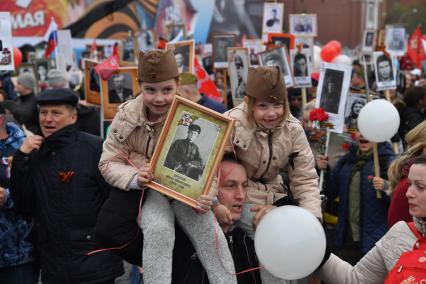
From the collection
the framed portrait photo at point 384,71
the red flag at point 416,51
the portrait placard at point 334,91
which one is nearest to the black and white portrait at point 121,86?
the portrait placard at point 334,91

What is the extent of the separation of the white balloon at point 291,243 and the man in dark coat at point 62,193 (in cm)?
171

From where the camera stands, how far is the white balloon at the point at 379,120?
4680 millimetres

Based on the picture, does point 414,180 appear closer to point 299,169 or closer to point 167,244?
point 299,169

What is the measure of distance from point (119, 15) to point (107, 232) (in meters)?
35.5

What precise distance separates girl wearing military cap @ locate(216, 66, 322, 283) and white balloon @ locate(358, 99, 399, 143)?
69.1 inches

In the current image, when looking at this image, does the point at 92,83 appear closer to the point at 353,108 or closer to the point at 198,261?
the point at 353,108

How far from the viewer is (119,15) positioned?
3728 cm

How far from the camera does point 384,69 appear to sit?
8.03 metres

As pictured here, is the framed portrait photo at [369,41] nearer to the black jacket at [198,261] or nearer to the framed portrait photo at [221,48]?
the framed portrait photo at [221,48]

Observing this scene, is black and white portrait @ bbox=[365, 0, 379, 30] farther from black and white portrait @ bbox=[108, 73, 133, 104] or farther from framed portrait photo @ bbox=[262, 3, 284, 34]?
black and white portrait @ bbox=[108, 73, 133, 104]

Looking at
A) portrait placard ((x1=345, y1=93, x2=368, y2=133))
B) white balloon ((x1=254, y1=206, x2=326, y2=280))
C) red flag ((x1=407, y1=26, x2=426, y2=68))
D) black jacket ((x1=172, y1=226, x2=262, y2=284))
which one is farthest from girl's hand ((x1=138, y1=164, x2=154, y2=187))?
red flag ((x1=407, y1=26, x2=426, y2=68))

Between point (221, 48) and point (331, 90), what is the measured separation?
14.4 ft

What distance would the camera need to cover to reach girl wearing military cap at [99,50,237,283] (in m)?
2.78

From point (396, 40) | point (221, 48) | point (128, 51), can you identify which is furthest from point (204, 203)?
point (128, 51)
